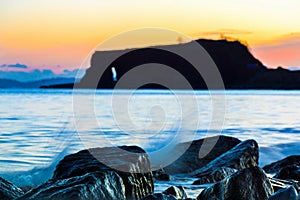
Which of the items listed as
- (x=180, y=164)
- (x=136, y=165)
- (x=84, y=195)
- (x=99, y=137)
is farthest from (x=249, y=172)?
(x=99, y=137)

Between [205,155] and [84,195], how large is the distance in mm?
6690

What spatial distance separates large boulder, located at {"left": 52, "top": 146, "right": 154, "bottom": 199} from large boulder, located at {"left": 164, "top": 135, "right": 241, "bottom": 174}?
3.87 m

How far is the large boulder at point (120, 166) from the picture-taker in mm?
6652

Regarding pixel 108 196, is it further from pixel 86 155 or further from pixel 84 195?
pixel 86 155

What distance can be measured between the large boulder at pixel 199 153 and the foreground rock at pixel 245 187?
4.70 m

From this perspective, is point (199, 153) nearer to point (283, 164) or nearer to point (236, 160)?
point (283, 164)

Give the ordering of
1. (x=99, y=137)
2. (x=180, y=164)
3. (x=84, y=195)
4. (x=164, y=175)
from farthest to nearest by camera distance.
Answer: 1. (x=99, y=137)
2. (x=180, y=164)
3. (x=164, y=175)
4. (x=84, y=195)

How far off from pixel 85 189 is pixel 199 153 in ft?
22.4

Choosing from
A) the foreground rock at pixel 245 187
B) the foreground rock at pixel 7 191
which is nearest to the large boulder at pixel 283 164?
the foreground rock at pixel 245 187

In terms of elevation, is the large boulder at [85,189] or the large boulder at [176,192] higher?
the large boulder at [85,189]

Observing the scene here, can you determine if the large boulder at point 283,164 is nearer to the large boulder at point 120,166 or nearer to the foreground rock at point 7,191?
the large boulder at point 120,166

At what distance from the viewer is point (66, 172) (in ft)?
23.4

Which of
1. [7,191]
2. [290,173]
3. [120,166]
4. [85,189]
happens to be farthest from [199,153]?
[85,189]

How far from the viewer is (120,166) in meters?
6.68
